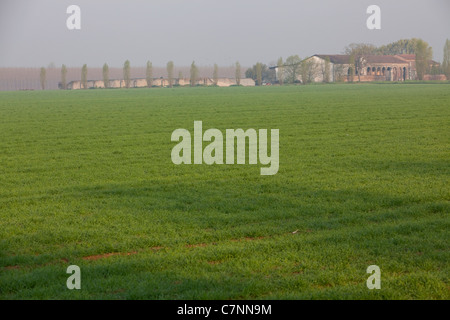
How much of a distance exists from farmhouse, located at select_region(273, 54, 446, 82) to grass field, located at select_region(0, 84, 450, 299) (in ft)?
281

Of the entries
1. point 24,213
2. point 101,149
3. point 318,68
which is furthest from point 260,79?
point 24,213

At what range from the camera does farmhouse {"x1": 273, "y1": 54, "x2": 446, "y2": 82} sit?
96.9 meters

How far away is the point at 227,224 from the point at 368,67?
95805 millimetres

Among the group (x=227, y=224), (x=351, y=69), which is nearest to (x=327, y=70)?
(x=351, y=69)

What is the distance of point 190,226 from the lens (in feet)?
23.5

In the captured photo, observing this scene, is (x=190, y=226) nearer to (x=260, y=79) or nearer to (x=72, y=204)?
(x=72, y=204)

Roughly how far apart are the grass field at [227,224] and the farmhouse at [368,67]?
85569 mm

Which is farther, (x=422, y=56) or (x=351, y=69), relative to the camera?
(x=351, y=69)

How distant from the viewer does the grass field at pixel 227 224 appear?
5.16 m

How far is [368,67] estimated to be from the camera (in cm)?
9750

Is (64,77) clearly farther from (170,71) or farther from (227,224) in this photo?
(227,224)

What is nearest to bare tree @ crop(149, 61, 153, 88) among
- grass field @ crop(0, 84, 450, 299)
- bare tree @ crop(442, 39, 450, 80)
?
bare tree @ crop(442, 39, 450, 80)

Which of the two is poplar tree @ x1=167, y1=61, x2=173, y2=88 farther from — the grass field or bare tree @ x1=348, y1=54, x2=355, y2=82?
the grass field
